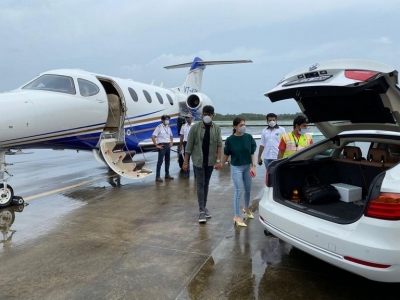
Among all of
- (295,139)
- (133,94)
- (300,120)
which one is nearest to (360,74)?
(300,120)

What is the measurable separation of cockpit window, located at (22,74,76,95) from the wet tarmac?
8.76ft

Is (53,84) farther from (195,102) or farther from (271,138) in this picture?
(195,102)

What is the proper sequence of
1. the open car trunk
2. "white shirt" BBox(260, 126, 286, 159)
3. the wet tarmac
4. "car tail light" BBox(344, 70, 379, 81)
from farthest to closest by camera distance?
1. "white shirt" BBox(260, 126, 286, 159)
2. the open car trunk
3. the wet tarmac
4. "car tail light" BBox(344, 70, 379, 81)

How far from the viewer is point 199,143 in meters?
5.38

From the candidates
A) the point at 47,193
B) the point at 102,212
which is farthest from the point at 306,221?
the point at 47,193

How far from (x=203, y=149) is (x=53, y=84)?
4.60 metres

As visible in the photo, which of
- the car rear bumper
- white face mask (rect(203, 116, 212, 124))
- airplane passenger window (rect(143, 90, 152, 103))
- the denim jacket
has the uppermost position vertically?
airplane passenger window (rect(143, 90, 152, 103))

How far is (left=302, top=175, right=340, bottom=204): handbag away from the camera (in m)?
3.97

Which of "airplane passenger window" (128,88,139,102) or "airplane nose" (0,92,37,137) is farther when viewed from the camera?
"airplane passenger window" (128,88,139,102)

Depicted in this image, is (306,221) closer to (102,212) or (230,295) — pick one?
(230,295)

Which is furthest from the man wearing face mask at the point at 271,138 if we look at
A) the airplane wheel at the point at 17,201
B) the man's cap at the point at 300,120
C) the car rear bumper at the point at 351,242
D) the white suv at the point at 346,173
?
the airplane wheel at the point at 17,201

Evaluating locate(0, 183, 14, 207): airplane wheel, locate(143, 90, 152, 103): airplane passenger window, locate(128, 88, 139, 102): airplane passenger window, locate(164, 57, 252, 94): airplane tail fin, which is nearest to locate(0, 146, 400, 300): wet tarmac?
locate(0, 183, 14, 207): airplane wheel

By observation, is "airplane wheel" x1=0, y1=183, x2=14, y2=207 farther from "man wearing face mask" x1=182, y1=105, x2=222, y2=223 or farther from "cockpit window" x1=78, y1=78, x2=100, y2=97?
"man wearing face mask" x1=182, y1=105, x2=222, y2=223

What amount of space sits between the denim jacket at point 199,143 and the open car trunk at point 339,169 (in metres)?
1.50
